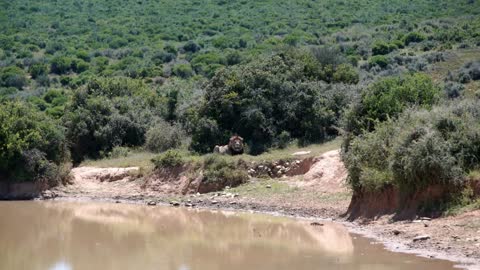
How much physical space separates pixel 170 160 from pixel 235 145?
10.2 ft

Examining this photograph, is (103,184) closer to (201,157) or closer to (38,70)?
(201,157)

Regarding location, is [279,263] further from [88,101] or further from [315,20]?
[315,20]

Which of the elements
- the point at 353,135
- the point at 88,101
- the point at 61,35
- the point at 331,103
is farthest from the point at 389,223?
the point at 61,35

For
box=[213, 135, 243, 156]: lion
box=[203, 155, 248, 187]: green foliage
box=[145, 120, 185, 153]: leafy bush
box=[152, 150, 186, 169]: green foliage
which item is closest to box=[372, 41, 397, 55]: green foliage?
box=[145, 120, 185, 153]: leafy bush

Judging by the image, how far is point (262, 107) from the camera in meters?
38.8

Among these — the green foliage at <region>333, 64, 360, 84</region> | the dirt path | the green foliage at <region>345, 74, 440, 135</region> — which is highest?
the green foliage at <region>345, 74, 440, 135</region>

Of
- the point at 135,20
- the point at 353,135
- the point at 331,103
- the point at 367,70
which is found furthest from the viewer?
the point at 135,20

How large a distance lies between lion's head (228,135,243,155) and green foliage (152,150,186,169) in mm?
2318

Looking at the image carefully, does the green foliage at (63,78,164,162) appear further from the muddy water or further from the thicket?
the muddy water

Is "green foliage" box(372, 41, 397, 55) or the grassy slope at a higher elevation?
"green foliage" box(372, 41, 397, 55)

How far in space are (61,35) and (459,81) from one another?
46004 millimetres

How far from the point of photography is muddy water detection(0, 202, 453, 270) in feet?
65.7

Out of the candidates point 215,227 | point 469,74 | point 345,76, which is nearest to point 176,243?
point 215,227

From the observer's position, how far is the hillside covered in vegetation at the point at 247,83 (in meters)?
25.6
